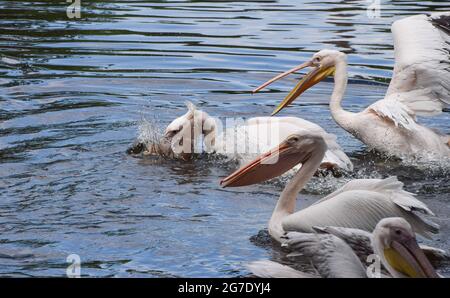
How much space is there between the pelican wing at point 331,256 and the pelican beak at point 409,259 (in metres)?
0.19

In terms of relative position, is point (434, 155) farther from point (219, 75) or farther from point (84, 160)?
point (219, 75)

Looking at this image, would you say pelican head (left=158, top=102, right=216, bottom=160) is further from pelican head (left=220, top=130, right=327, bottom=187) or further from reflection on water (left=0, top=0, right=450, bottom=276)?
pelican head (left=220, top=130, right=327, bottom=187)

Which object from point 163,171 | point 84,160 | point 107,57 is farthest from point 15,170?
point 107,57

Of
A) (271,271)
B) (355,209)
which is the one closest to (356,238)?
(355,209)

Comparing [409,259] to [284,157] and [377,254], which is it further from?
[284,157]

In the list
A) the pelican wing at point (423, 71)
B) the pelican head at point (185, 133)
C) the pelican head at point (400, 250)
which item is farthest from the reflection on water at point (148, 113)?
the pelican head at point (400, 250)

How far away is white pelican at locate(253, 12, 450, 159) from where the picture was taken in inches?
285

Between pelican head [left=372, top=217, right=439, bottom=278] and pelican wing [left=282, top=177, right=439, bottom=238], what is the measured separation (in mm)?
653

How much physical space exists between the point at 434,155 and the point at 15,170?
2.89m

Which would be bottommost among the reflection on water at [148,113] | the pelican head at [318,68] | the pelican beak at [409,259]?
the reflection on water at [148,113]

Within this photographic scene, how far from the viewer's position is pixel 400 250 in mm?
4328

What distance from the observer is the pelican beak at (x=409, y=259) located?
4.27m

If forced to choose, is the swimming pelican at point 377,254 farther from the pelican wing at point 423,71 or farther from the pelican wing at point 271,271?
the pelican wing at point 423,71
